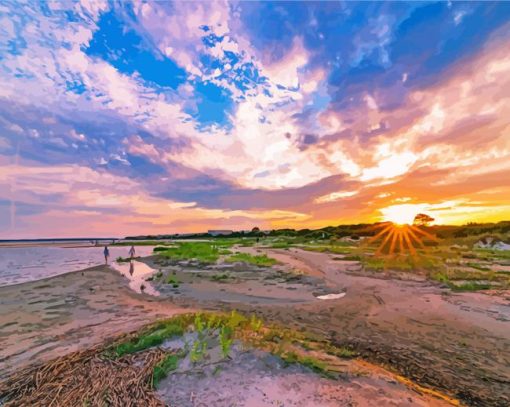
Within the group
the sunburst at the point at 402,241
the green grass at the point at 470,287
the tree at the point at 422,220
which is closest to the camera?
the green grass at the point at 470,287

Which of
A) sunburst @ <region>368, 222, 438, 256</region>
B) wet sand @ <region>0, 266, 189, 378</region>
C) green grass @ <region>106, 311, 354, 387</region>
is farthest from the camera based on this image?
sunburst @ <region>368, 222, 438, 256</region>

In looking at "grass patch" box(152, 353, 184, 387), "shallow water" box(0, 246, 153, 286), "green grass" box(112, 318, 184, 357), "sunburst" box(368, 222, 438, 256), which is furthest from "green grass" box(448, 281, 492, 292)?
"shallow water" box(0, 246, 153, 286)

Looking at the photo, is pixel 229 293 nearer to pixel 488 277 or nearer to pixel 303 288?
pixel 303 288

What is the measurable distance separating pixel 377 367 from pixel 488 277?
18.6 meters

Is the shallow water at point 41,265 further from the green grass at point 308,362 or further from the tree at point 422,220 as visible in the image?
the tree at point 422,220

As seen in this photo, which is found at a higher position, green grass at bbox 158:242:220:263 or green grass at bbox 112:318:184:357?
green grass at bbox 112:318:184:357

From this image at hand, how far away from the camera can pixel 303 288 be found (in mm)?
18375

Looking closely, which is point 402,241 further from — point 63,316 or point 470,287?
point 63,316

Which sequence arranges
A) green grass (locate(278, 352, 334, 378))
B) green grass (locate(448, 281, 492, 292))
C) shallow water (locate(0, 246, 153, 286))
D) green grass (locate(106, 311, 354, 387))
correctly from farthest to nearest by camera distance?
shallow water (locate(0, 246, 153, 286)) → green grass (locate(448, 281, 492, 292)) → green grass (locate(106, 311, 354, 387)) → green grass (locate(278, 352, 334, 378))

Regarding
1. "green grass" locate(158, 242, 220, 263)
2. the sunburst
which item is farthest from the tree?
"green grass" locate(158, 242, 220, 263)

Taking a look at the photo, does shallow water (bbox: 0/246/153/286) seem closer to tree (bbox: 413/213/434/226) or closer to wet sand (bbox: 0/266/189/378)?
wet sand (bbox: 0/266/189/378)

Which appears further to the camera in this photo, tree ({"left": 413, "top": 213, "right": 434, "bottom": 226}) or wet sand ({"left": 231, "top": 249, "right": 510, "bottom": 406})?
tree ({"left": 413, "top": 213, "right": 434, "bottom": 226})

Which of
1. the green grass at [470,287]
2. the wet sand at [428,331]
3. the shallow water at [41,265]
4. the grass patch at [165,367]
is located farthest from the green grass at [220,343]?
the shallow water at [41,265]

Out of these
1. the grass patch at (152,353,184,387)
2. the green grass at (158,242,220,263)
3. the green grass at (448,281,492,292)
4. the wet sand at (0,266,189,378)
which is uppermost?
the grass patch at (152,353,184,387)
